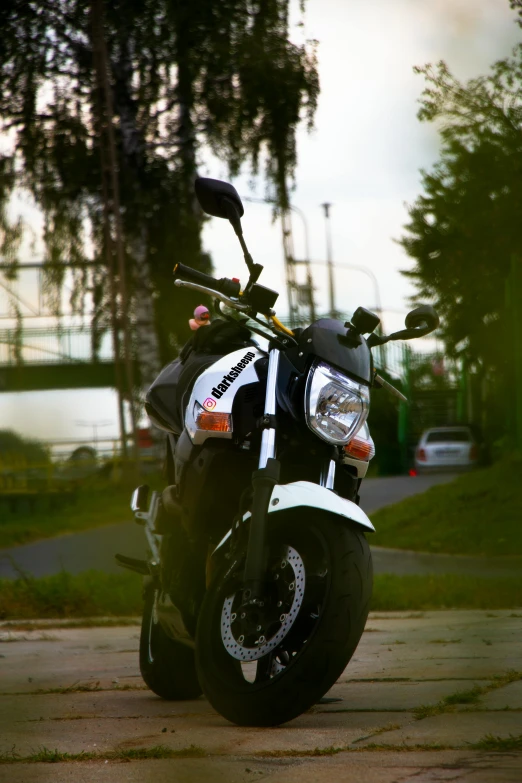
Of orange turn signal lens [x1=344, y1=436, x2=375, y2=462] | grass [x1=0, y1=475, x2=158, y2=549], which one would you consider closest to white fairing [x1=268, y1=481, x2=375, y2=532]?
orange turn signal lens [x1=344, y1=436, x2=375, y2=462]

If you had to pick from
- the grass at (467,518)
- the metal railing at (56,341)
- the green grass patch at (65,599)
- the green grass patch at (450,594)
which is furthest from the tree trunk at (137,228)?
the green grass patch at (450,594)

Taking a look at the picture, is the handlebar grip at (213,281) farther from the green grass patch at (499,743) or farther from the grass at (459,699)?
the green grass patch at (499,743)

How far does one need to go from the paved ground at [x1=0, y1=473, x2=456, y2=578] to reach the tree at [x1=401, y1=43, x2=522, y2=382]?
457 centimetres

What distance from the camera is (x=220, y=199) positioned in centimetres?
338

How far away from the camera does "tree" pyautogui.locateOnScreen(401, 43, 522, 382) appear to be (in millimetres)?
2229

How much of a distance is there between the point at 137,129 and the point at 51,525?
5.68 metres

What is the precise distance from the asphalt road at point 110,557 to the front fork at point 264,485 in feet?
17.7

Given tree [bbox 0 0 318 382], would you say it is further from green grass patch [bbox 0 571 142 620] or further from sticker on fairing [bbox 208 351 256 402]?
→ sticker on fairing [bbox 208 351 256 402]

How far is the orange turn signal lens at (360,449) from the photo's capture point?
11.3 feet

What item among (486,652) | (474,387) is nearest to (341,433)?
(486,652)

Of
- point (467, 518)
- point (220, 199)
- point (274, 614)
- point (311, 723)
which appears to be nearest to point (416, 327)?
point (220, 199)

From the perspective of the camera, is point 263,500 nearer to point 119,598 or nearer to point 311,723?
point 311,723

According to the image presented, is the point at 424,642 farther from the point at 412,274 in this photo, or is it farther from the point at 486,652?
the point at 412,274

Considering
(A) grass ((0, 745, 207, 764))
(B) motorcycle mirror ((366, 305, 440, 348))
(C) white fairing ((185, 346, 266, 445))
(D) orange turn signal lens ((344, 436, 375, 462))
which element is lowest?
(A) grass ((0, 745, 207, 764))
